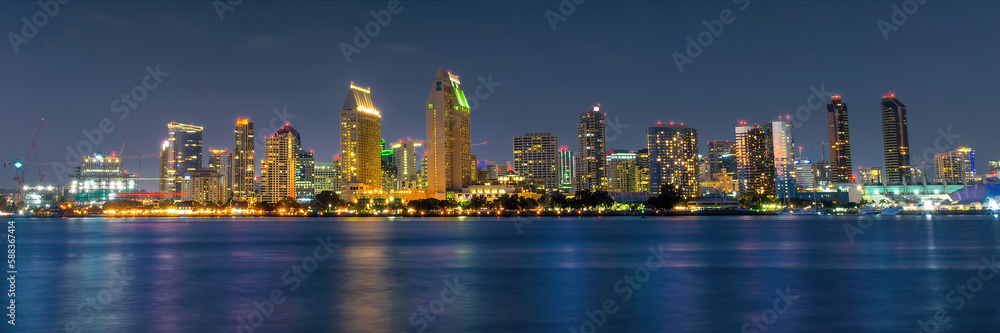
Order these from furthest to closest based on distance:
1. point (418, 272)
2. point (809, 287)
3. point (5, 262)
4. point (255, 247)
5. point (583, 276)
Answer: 1. point (255, 247)
2. point (5, 262)
3. point (418, 272)
4. point (583, 276)
5. point (809, 287)

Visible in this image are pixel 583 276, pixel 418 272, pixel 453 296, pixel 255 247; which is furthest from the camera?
pixel 255 247

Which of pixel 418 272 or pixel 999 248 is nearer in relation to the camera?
pixel 418 272

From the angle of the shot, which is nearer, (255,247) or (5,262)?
(5,262)

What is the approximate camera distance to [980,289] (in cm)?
3484

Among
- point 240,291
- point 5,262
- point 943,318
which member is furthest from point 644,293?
point 5,262

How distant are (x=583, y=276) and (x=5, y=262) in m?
41.7

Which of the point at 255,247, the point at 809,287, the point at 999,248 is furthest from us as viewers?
the point at 255,247

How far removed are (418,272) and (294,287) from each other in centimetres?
999

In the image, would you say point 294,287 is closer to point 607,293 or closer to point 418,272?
point 418,272

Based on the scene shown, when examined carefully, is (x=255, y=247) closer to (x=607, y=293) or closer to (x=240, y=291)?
(x=240, y=291)

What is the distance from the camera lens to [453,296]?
33844 mm

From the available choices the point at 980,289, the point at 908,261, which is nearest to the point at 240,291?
the point at 980,289

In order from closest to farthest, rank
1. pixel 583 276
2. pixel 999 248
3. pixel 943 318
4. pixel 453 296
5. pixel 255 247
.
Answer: pixel 943 318
pixel 453 296
pixel 583 276
pixel 999 248
pixel 255 247

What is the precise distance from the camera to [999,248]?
65.4 meters
